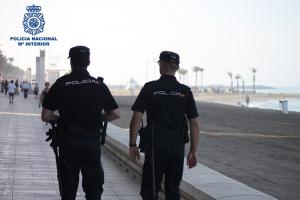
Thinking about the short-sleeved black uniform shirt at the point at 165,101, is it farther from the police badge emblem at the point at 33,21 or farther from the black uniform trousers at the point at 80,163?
the police badge emblem at the point at 33,21

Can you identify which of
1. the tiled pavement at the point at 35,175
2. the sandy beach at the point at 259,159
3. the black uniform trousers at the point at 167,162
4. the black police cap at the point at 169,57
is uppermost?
the black police cap at the point at 169,57

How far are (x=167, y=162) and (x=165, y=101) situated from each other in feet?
2.00

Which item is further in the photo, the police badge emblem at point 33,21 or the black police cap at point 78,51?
the police badge emblem at point 33,21

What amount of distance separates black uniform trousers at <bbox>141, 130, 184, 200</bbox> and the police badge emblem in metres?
26.6

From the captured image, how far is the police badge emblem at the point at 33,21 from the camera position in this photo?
30.8 metres

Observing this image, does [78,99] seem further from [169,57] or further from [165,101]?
[169,57]

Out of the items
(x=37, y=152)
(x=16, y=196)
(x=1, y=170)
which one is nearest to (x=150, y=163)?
(x=16, y=196)

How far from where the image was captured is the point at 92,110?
494 cm

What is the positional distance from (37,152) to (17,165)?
2.06 metres

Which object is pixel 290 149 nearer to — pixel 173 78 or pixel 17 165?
pixel 17 165

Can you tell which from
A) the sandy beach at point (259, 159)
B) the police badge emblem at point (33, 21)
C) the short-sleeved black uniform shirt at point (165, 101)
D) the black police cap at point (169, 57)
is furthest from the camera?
the police badge emblem at point (33, 21)

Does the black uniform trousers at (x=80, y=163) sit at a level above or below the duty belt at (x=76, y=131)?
below

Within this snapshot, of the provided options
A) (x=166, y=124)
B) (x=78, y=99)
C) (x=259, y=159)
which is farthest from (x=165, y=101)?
(x=259, y=159)
